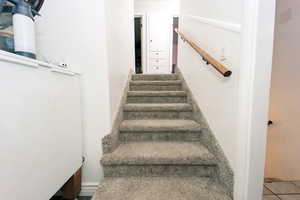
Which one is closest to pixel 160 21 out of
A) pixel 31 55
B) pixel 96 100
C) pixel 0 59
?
pixel 96 100

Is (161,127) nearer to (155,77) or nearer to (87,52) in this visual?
(87,52)

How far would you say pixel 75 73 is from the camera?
126 cm

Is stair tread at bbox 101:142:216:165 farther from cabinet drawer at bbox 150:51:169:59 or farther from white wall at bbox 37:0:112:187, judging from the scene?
cabinet drawer at bbox 150:51:169:59

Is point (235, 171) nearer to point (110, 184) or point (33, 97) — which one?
point (110, 184)

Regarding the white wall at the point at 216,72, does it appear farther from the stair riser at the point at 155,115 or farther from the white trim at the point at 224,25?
the stair riser at the point at 155,115

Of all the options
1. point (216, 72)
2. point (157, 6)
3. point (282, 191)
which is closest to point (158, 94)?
point (216, 72)

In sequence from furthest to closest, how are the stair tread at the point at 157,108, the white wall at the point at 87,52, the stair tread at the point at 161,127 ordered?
the stair tread at the point at 157,108, the stair tread at the point at 161,127, the white wall at the point at 87,52

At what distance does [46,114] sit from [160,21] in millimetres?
4603

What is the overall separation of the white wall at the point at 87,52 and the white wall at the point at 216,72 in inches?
33.0

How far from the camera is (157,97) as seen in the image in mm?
2240

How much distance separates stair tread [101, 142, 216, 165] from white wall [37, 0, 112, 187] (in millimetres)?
163

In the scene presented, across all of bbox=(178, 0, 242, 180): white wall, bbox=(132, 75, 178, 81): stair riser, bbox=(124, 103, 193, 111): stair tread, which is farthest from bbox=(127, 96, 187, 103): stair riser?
bbox=(132, 75, 178, 81): stair riser

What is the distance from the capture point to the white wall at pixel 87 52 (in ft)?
4.23

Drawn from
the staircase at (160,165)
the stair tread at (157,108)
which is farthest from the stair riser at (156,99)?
the staircase at (160,165)
